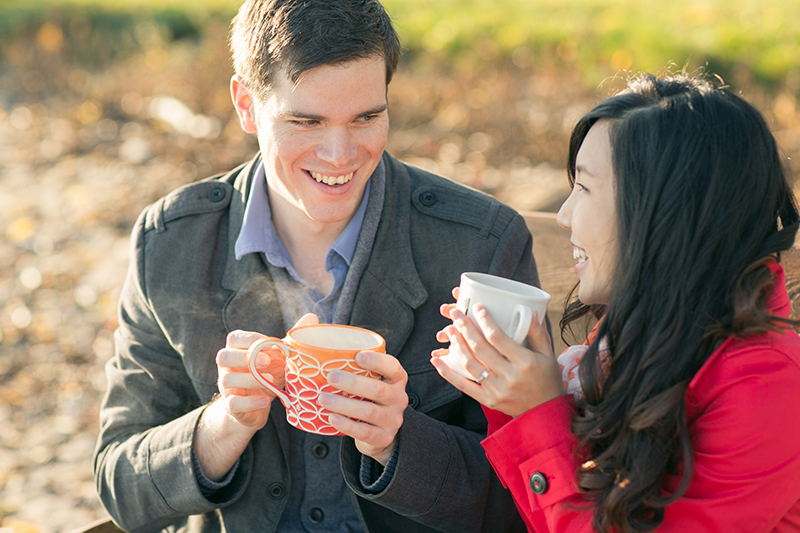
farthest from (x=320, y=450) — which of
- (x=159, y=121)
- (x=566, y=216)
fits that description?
(x=159, y=121)

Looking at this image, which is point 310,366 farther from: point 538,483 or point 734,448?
point 734,448

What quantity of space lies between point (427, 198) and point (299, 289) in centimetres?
50

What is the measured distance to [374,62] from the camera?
2098 millimetres

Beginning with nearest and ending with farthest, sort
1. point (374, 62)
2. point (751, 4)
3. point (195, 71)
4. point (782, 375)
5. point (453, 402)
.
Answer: point (782, 375)
point (374, 62)
point (453, 402)
point (195, 71)
point (751, 4)

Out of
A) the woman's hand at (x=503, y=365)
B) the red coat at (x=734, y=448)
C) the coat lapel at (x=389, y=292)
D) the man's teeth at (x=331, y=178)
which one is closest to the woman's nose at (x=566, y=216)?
the woman's hand at (x=503, y=365)

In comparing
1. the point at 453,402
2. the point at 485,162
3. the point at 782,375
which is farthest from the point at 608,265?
the point at 485,162

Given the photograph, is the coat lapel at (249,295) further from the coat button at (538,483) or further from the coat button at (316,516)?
the coat button at (538,483)

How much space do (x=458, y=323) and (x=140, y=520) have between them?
3.96 ft

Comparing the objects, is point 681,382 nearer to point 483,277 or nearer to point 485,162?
point 483,277

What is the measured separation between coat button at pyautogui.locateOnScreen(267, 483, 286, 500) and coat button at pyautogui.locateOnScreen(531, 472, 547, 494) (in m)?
0.84

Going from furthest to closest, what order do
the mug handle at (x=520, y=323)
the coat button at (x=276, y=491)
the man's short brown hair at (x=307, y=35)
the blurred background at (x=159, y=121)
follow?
the blurred background at (x=159, y=121) → the coat button at (x=276, y=491) → the man's short brown hair at (x=307, y=35) → the mug handle at (x=520, y=323)

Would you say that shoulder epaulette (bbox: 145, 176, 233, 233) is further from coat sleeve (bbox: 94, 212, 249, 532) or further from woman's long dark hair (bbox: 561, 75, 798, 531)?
woman's long dark hair (bbox: 561, 75, 798, 531)

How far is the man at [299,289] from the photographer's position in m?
2.01

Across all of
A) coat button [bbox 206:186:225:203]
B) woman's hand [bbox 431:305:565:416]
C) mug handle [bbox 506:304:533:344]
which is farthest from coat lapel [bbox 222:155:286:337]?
mug handle [bbox 506:304:533:344]
